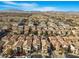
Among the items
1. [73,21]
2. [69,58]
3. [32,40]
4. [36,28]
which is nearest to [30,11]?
[36,28]

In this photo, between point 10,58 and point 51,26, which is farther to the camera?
point 51,26

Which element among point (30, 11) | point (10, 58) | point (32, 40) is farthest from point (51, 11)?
point (10, 58)

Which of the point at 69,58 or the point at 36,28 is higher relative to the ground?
the point at 36,28

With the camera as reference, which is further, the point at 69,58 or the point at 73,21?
the point at 73,21

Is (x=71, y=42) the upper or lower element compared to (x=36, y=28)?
lower

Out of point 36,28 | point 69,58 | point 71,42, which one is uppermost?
point 36,28

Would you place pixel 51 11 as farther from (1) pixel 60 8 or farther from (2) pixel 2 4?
(2) pixel 2 4

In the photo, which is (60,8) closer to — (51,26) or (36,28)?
(51,26)

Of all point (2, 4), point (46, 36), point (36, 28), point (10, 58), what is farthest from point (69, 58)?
point (2, 4)

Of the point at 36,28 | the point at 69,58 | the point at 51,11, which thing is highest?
the point at 51,11
